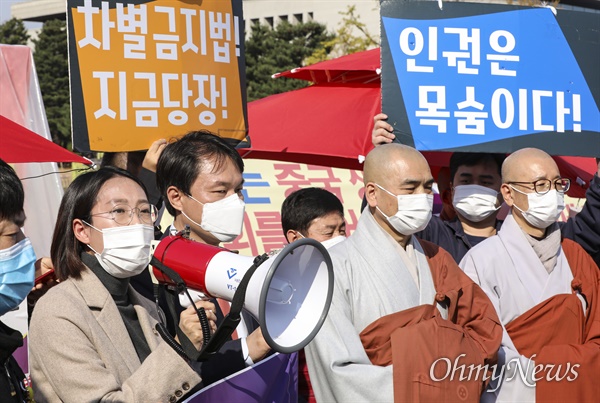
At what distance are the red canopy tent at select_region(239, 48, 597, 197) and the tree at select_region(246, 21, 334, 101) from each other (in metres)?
25.2

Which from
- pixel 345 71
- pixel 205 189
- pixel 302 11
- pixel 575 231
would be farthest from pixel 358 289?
pixel 302 11

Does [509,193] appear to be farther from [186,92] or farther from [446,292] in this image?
[186,92]

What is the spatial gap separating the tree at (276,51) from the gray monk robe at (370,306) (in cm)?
2770

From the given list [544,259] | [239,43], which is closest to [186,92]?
[239,43]

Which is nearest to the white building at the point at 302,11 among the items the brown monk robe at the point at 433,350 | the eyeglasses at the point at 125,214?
the brown monk robe at the point at 433,350

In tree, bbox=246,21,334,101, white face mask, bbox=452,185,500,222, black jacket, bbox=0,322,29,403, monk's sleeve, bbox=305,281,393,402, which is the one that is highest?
tree, bbox=246,21,334,101

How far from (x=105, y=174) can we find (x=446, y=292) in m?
1.48

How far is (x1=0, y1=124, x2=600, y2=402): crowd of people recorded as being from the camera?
2.89 m

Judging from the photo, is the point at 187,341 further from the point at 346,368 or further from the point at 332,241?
the point at 332,241

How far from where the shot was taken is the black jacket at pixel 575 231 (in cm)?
479

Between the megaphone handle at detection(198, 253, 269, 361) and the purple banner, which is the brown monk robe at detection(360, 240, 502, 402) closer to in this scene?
the purple banner

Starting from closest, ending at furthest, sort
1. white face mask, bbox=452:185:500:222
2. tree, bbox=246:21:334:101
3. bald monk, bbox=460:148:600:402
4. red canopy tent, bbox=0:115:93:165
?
1. bald monk, bbox=460:148:600:402
2. red canopy tent, bbox=0:115:93:165
3. white face mask, bbox=452:185:500:222
4. tree, bbox=246:21:334:101

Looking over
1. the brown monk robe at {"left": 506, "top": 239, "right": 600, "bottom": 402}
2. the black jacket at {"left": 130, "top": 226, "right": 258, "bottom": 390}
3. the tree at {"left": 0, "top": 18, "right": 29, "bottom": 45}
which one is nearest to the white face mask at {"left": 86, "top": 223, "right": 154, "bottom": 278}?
the black jacket at {"left": 130, "top": 226, "right": 258, "bottom": 390}

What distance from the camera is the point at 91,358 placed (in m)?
2.84
